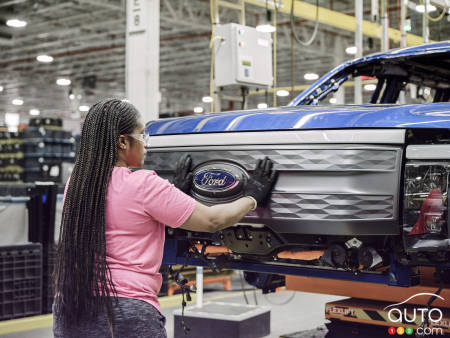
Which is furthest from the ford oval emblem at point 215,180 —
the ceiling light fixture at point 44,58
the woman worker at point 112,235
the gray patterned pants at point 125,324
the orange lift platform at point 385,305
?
the ceiling light fixture at point 44,58

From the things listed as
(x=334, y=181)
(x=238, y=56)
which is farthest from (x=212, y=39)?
(x=334, y=181)

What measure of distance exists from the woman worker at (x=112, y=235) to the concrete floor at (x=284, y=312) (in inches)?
105

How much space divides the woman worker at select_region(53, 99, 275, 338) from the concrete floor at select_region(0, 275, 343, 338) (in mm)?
2678

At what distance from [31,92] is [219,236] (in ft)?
94.9

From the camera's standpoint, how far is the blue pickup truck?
8.35 feet

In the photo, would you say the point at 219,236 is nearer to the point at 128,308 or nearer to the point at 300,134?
the point at 300,134

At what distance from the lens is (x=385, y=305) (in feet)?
13.5

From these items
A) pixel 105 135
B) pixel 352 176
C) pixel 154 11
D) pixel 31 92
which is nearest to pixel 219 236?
pixel 352 176

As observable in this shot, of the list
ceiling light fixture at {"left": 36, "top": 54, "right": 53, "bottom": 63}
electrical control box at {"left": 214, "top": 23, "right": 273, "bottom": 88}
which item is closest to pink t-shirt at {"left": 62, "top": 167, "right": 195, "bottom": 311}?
electrical control box at {"left": 214, "top": 23, "right": 273, "bottom": 88}

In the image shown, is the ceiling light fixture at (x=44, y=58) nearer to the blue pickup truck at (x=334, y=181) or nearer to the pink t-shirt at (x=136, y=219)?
the blue pickup truck at (x=334, y=181)

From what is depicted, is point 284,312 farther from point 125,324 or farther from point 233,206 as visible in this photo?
point 125,324

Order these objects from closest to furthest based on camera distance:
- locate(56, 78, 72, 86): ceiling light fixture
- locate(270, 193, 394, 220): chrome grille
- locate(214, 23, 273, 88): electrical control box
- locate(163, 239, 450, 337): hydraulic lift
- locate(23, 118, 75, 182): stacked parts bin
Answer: locate(270, 193, 394, 220): chrome grille, locate(163, 239, 450, 337): hydraulic lift, locate(214, 23, 273, 88): electrical control box, locate(23, 118, 75, 182): stacked parts bin, locate(56, 78, 72, 86): ceiling light fixture

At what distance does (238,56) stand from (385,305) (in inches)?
108

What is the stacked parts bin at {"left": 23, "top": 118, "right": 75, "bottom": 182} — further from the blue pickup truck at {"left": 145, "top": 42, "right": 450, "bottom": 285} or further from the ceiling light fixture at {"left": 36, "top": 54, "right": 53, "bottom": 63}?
the ceiling light fixture at {"left": 36, "top": 54, "right": 53, "bottom": 63}
